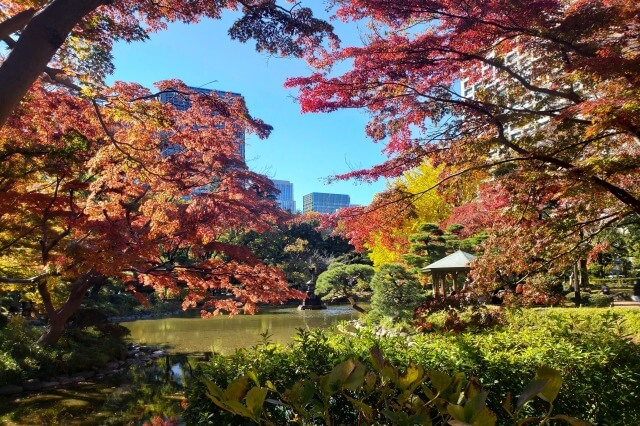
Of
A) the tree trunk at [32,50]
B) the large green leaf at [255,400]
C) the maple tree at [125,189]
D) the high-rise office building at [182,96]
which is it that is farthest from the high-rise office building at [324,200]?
the large green leaf at [255,400]

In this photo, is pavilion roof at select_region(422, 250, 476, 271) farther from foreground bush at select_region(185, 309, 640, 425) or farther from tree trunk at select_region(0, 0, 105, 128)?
tree trunk at select_region(0, 0, 105, 128)

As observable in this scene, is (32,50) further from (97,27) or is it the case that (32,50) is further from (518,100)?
(518,100)

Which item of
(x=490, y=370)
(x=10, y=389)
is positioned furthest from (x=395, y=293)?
(x=10, y=389)

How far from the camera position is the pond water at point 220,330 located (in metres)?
11.7

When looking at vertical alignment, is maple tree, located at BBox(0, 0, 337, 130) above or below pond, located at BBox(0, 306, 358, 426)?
above

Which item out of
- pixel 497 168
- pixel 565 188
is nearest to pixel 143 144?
pixel 497 168

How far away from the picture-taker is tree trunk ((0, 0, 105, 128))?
2.65m

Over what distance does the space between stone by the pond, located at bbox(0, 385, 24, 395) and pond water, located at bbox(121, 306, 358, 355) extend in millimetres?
3786

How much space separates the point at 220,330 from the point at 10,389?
740 cm

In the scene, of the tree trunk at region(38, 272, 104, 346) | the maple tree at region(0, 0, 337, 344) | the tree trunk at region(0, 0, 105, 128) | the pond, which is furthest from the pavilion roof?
the tree trunk at region(0, 0, 105, 128)

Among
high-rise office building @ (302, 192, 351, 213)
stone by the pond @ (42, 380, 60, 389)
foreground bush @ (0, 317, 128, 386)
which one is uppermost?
high-rise office building @ (302, 192, 351, 213)

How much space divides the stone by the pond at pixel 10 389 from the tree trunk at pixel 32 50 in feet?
20.8

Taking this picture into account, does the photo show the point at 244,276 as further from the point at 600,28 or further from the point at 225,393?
the point at 225,393

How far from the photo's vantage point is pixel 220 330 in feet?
46.4
